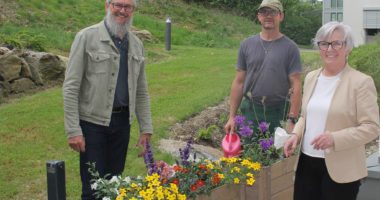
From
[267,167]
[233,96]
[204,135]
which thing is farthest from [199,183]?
[204,135]

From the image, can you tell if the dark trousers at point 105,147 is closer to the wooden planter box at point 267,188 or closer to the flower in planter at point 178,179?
the flower in planter at point 178,179

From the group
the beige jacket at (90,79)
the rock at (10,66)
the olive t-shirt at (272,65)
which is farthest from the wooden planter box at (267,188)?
the rock at (10,66)

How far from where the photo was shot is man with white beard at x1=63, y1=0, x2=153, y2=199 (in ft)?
12.5

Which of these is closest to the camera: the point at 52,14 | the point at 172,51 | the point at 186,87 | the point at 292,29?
the point at 186,87

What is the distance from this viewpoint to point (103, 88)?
385cm

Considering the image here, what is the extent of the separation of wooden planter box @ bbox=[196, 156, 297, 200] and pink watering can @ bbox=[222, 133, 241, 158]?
1.14 ft

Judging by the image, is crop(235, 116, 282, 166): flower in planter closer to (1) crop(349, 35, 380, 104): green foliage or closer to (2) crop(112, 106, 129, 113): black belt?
(2) crop(112, 106, 129, 113): black belt

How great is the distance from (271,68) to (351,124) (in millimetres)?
1433

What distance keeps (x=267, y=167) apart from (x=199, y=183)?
0.71 m

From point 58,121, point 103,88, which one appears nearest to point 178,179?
point 103,88

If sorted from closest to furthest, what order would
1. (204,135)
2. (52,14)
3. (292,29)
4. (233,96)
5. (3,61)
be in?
(233,96) → (204,135) → (3,61) → (52,14) → (292,29)

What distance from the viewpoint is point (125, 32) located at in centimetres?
400

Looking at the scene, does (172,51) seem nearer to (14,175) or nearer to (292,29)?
(14,175)

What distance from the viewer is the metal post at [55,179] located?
3.35 m
